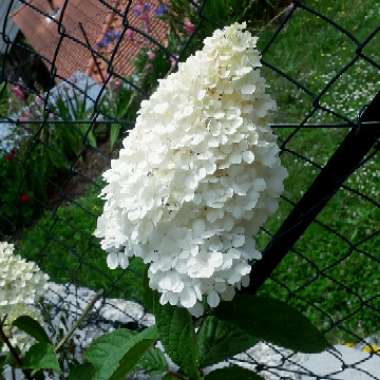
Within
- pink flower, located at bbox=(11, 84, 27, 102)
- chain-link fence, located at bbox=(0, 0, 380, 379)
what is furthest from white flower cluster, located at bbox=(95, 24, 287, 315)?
pink flower, located at bbox=(11, 84, 27, 102)

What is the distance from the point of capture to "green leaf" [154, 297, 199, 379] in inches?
36.0

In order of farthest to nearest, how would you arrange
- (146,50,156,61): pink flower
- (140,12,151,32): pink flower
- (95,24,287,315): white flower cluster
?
(140,12,151,32): pink flower, (146,50,156,61): pink flower, (95,24,287,315): white flower cluster

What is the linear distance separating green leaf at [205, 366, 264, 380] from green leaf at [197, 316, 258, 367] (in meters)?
0.04

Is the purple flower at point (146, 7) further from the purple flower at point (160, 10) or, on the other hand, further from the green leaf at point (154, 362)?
the green leaf at point (154, 362)

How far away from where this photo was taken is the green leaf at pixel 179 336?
91 cm

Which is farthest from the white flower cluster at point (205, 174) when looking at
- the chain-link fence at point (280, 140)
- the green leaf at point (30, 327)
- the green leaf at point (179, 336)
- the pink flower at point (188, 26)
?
the pink flower at point (188, 26)

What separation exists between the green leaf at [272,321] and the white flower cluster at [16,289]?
1.82ft

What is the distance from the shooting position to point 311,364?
1657mm

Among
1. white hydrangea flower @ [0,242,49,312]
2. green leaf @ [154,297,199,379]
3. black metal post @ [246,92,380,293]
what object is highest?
black metal post @ [246,92,380,293]

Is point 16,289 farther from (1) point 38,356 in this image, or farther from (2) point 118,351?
(2) point 118,351

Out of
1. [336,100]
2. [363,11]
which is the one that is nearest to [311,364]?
[336,100]

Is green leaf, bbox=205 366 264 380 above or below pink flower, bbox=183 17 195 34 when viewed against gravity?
below

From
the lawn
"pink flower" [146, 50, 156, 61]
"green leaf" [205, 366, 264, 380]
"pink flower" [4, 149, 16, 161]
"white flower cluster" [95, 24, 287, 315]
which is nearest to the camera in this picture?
"white flower cluster" [95, 24, 287, 315]

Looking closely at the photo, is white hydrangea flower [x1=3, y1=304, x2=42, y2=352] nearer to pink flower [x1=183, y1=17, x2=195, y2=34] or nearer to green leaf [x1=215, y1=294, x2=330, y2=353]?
green leaf [x1=215, y1=294, x2=330, y2=353]
